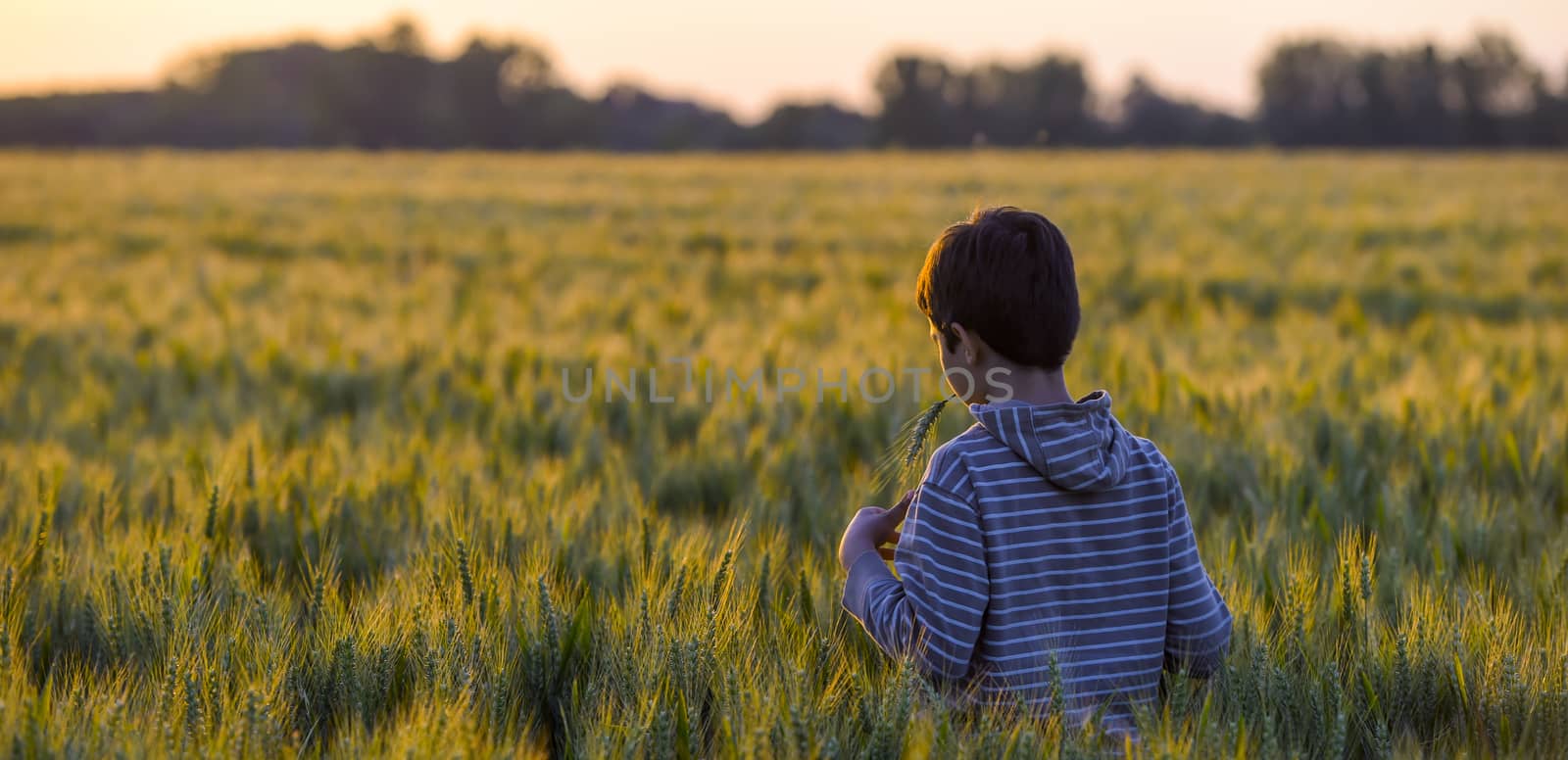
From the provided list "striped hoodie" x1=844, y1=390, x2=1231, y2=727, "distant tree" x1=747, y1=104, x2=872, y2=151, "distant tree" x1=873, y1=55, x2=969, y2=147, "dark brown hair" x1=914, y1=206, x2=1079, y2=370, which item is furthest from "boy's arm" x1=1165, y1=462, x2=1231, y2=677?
"distant tree" x1=747, y1=104, x2=872, y2=151

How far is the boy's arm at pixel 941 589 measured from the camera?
1.60 meters

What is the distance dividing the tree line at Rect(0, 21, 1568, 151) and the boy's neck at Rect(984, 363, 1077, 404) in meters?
28.3

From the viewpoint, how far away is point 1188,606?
1734mm

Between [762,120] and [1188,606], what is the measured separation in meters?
43.6

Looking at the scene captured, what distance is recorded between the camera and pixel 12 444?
3.63m

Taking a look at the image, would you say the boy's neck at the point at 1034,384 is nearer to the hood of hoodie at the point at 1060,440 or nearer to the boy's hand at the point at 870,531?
the hood of hoodie at the point at 1060,440

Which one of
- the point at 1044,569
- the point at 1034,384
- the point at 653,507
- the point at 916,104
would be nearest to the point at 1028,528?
the point at 1044,569

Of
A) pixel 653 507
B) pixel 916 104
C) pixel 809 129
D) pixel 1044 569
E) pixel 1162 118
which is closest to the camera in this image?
pixel 1044 569

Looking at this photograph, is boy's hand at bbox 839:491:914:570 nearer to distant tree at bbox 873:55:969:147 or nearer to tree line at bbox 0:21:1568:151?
tree line at bbox 0:21:1568:151

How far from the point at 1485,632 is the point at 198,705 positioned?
191 centimetres

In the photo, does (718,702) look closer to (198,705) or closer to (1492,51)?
(198,705)

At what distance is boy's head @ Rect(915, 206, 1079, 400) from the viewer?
1538 millimetres

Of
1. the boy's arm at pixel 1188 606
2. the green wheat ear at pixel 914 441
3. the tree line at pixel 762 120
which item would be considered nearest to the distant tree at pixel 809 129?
the tree line at pixel 762 120

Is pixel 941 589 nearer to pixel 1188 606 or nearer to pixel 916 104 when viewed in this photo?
pixel 1188 606
